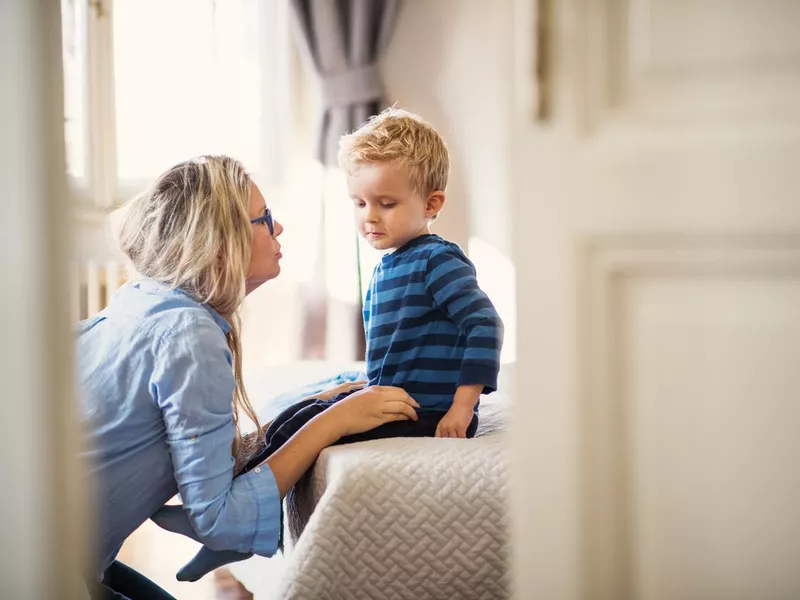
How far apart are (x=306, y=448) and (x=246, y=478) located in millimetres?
127

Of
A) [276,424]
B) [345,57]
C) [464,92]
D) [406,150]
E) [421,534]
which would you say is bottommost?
[421,534]

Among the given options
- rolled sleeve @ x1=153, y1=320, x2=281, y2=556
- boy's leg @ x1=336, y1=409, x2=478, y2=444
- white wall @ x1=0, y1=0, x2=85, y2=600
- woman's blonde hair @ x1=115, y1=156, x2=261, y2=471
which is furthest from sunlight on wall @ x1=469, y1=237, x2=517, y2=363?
white wall @ x1=0, y1=0, x2=85, y2=600

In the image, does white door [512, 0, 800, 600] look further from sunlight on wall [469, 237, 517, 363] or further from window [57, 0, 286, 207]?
window [57, 0, 286, 207]

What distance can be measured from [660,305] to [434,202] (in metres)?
1.01

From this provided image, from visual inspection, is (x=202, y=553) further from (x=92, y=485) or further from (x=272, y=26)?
(x=272, y=26)

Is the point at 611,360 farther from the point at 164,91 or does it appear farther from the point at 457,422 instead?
the point at 164,91

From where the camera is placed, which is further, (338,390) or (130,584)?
(338,390)

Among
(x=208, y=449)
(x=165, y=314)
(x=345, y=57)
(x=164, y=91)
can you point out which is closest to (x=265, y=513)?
(x=208, y=449)

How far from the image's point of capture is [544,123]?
0.92 metres

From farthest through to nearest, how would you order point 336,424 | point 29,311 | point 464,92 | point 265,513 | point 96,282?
1. point 96,282
2. point 464,92
3. point 336,424
4. point 265,513
5. point 29,311

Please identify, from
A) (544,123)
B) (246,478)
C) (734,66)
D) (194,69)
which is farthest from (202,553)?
(194,69)

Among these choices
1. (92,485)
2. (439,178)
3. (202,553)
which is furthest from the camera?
(439,178)

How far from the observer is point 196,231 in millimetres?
1503

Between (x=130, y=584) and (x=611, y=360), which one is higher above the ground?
(x=611, y=360)
